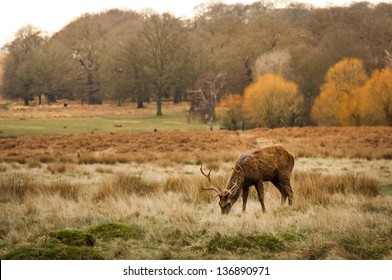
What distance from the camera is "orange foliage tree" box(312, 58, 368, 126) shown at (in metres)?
30.2

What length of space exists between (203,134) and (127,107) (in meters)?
11.1

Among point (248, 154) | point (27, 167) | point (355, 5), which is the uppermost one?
point (355, 5)

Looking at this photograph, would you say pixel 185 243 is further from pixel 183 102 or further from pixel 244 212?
pixel 183 102

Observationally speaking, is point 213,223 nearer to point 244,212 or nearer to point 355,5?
point 244,212

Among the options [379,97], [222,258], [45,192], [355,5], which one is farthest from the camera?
[355,5]

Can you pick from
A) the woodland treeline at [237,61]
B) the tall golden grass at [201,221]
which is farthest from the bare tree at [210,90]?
the tall golden grass at [201,221]

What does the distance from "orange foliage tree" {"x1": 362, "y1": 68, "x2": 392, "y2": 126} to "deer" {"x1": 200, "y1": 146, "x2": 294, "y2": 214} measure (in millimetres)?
19016

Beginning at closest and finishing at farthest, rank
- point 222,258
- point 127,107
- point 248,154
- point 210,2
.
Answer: point 222,258 → point 248,154 → point 127,107 → point 210,2

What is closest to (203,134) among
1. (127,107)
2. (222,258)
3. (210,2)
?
(127,107)

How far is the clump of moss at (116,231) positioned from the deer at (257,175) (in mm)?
1354

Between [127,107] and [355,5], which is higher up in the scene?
[355,5]

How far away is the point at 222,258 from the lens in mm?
6141

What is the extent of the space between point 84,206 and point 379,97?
2184cm

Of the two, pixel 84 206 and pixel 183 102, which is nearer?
pixel 84 206
